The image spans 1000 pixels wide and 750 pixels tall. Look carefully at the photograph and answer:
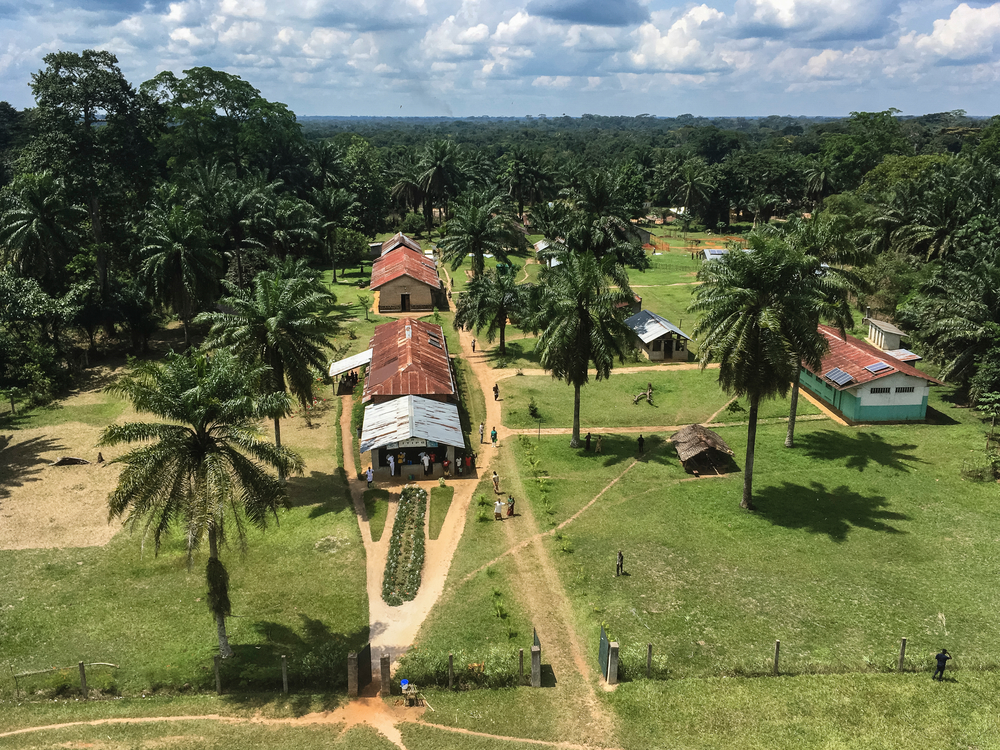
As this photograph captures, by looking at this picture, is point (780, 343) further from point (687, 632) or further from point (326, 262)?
point (326, 262)

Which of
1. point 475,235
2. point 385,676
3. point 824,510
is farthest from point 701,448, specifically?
point 475,235

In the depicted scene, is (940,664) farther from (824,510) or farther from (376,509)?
(376,509)

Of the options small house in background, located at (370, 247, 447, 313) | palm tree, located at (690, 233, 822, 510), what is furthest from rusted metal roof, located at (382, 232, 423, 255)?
palm tree, located at (690, 233, 822, 510)

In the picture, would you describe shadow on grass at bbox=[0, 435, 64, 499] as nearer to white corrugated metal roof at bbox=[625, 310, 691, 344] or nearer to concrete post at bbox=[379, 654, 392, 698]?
concrete post at bbox=[379, 654, 392, 698]

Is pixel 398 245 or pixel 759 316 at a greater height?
pixel 398 245

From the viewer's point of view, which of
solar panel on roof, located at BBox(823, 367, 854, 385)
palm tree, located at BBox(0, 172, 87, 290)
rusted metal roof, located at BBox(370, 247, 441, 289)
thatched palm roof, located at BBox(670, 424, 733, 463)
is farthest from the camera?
rusted metal roof, located at BBox(370, 247, 441, 289)

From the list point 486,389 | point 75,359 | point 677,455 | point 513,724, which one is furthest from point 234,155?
point 513,724
